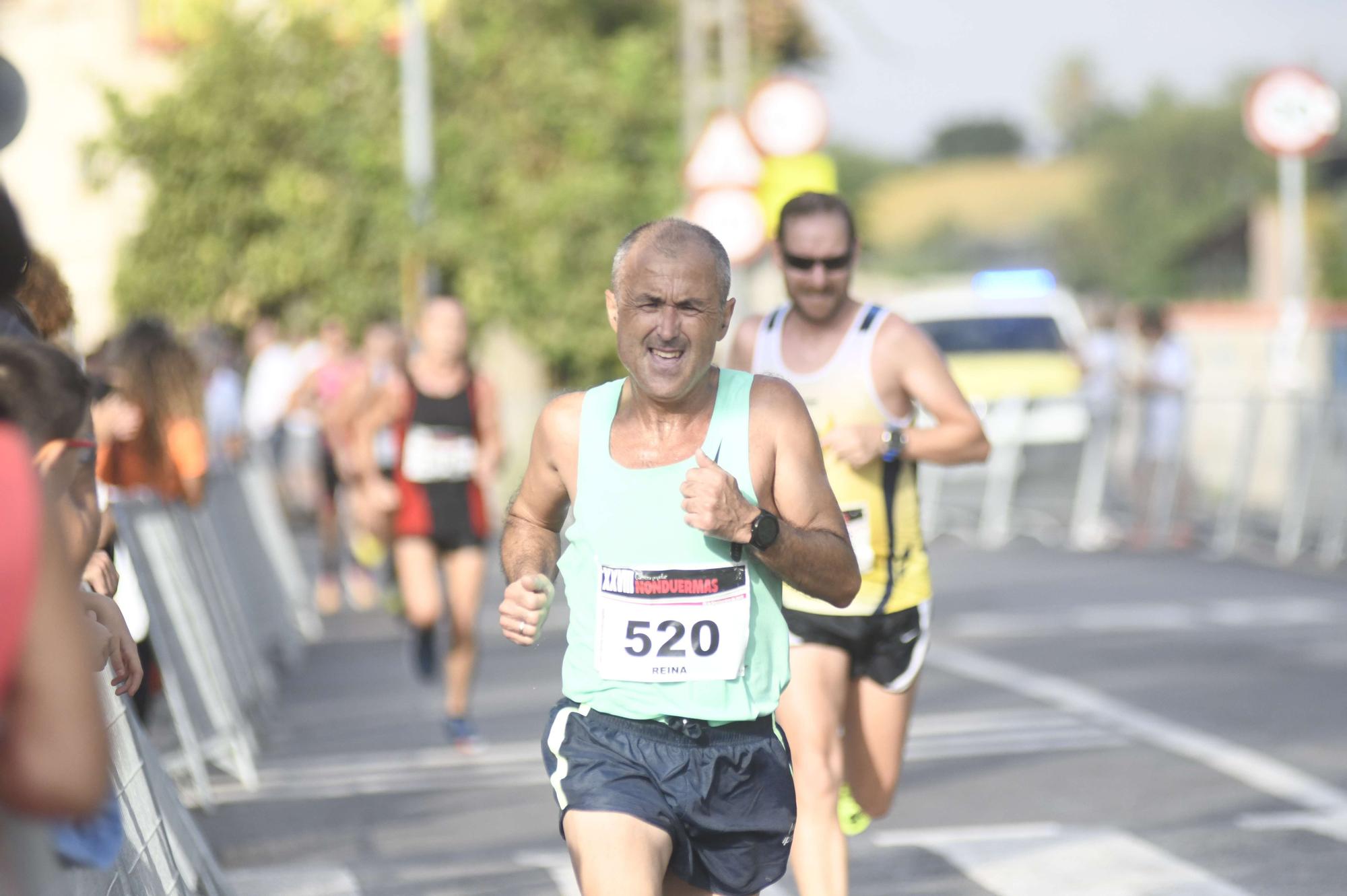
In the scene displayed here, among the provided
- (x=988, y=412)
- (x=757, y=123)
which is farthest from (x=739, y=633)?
(x=988, y=412)

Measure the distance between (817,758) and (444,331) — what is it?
16.1ft

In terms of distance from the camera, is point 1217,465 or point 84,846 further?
point 1217,465


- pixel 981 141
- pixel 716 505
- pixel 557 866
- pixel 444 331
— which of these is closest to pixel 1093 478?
pixel 444 331

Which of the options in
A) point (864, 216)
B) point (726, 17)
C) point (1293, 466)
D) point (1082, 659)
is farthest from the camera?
point (864, 216)

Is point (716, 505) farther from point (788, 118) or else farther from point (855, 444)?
point (788, 118)

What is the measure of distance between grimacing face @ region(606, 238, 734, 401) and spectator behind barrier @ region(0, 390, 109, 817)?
1.88 metres

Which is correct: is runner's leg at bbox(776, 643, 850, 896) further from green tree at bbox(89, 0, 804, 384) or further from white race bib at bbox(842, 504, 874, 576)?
green tree at bbox(89, 0, 804, 384)

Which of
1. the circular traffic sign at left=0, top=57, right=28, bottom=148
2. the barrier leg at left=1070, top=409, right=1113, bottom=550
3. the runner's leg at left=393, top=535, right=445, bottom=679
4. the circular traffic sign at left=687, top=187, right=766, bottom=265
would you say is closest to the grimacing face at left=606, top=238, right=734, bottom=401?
the circular traffic sign at left=0, top=57, right=28, bottom=148

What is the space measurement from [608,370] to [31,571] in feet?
111

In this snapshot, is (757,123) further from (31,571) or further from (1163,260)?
(1163,260)

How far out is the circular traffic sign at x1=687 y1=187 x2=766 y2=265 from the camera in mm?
17969

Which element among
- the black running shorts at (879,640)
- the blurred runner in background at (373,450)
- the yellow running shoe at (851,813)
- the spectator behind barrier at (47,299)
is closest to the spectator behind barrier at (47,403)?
the spectator behind barrier at (47,299)

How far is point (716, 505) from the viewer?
3947 mm

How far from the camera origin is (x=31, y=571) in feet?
7.58
